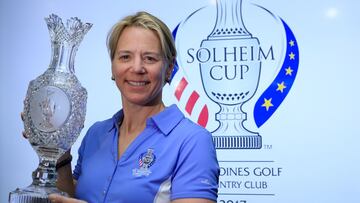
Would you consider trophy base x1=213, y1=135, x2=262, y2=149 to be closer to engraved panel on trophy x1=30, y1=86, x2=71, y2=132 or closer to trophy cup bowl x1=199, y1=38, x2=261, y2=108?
trophy cup bowl x1=199, y1=38, x2=261, y2=108

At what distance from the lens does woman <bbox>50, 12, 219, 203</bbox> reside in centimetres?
110

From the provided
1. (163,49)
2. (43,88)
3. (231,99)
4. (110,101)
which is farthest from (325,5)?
(43,88)

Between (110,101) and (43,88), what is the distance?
122cm

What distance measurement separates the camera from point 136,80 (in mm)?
1143

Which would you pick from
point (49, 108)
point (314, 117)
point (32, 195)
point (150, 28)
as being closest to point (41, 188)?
point (32, 195)

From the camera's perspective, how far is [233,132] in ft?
7.10

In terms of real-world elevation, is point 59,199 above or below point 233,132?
below

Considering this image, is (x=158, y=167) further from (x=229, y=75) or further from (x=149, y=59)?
(x=229, y=75)

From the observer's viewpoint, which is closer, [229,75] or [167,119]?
[167,119]

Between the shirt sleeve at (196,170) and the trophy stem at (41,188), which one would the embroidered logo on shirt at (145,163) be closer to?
the shirt sleeve at (196,170)

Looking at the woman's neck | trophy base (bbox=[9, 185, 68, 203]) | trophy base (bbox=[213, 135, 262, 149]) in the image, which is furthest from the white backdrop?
trophy base (bbox=[9, 185, 68, 203])

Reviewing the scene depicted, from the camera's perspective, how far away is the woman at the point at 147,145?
110 cm

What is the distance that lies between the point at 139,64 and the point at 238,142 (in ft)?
3.63

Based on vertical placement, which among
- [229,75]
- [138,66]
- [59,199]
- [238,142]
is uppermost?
[229,75]
